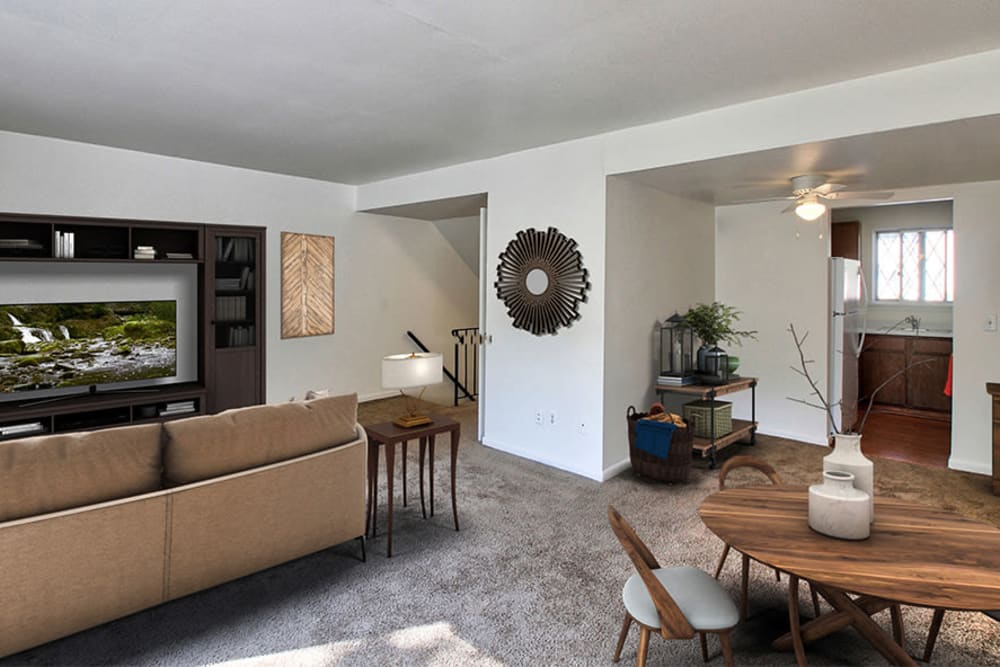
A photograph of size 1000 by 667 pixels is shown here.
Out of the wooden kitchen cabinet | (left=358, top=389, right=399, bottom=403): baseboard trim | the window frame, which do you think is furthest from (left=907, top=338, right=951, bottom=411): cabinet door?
(left=358, top=389, right=399, bottom=403): baseboard trim

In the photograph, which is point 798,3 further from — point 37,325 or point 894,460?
point 37,325

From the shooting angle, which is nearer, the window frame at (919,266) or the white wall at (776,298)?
the white wall at (776,298)

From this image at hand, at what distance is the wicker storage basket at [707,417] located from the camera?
14.9 feet

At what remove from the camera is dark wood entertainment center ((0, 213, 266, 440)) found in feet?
14.4

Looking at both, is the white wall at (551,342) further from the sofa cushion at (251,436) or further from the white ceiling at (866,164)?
the sofa cushion at (251,436)

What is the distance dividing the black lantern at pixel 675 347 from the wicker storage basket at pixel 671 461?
2.65ft

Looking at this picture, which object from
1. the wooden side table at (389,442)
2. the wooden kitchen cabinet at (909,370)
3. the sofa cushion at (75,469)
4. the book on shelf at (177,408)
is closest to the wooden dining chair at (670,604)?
the wooden side table at (389,442)

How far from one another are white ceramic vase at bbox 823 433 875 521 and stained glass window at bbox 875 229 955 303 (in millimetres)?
6010

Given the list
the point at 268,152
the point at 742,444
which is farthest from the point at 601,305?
the point at 268,152

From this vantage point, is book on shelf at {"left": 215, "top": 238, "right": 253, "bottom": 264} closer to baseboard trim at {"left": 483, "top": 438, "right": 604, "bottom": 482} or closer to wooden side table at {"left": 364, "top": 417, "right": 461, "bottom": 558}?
baseboard trim at {"left": 483, "top": 438, "right": 604, "bottom": 482}

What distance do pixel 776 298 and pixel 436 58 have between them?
412 centimetres

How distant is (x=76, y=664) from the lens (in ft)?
6.79

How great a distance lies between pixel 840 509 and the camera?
1.81 meters

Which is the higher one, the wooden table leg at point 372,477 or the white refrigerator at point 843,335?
the white refrigerator at point 843,335
